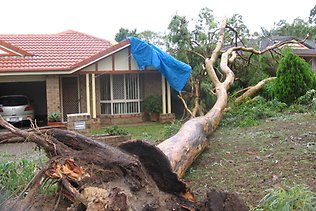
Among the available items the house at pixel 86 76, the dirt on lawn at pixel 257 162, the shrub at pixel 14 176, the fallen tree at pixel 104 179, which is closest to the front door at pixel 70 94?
the house at pixel 86 76

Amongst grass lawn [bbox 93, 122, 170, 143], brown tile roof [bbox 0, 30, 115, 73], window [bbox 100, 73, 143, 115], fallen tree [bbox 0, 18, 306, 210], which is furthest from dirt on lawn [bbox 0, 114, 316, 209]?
window [bbox 100, 73, 143, 115]

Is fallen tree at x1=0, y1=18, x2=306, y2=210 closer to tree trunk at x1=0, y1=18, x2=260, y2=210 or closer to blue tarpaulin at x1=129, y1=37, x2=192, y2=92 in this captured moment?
tree trunk at x1=0, y1=18, x2=260, y2=210

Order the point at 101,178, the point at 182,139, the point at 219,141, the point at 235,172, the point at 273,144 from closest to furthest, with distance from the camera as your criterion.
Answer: the point at 101,178, the point at 235,172, the point at 182,139, the point at 273,144, the point at 219,141

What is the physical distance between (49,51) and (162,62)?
17.8 ft

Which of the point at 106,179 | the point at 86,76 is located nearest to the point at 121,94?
the point at 86,76

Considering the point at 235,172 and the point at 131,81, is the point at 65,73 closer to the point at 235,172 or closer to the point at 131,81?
the point at 131,81

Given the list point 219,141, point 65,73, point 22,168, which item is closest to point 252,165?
point 219,141

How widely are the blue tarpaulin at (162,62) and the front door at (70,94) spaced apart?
3.08 m

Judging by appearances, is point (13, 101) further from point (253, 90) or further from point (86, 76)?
point (253, 90)

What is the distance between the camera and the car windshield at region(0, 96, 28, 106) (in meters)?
15.4

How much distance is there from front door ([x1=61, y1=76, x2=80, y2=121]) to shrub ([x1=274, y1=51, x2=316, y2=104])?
8.44 meters

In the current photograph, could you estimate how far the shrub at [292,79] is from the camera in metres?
12.2

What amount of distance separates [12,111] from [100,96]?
366 centimetres

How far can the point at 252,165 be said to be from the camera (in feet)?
19.0
